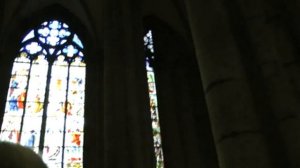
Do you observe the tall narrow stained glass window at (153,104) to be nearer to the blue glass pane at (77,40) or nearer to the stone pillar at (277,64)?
the blue glass pane at (77,40)

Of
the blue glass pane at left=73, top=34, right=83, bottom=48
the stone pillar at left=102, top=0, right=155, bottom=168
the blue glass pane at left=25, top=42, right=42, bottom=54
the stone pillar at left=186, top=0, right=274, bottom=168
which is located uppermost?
the blue glass pane at left=73, top=34, right=83, bottom=48

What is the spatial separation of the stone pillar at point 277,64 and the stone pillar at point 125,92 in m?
3.37

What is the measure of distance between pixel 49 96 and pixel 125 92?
415cm

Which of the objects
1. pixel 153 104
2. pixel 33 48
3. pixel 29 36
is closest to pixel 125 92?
pixel 153 104

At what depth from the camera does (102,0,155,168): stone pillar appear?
5727 millimetres

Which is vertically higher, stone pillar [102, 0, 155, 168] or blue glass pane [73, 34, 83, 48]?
blue glass pane [73, 34, 83, 48]

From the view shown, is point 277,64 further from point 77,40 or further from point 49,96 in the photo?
point 77,40

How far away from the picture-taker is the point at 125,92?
6383 millimetres

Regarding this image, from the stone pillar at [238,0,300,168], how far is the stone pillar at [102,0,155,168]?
3.37 m

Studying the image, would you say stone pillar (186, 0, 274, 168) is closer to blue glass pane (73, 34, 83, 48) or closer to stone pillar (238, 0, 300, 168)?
stone pillar (238, 0, 300, 168)

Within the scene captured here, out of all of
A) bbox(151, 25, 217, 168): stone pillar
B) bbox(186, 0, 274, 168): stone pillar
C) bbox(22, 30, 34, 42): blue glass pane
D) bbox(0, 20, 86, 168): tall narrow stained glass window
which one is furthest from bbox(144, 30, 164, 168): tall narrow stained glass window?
bbox(186, 0, 274, 168): stone pillar

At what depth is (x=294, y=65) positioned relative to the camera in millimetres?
2604

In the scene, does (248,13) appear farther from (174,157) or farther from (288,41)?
(174,157)

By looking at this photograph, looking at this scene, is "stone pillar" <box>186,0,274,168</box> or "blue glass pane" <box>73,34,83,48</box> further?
"blue glass pane" <box>73,34,83,48</box>
